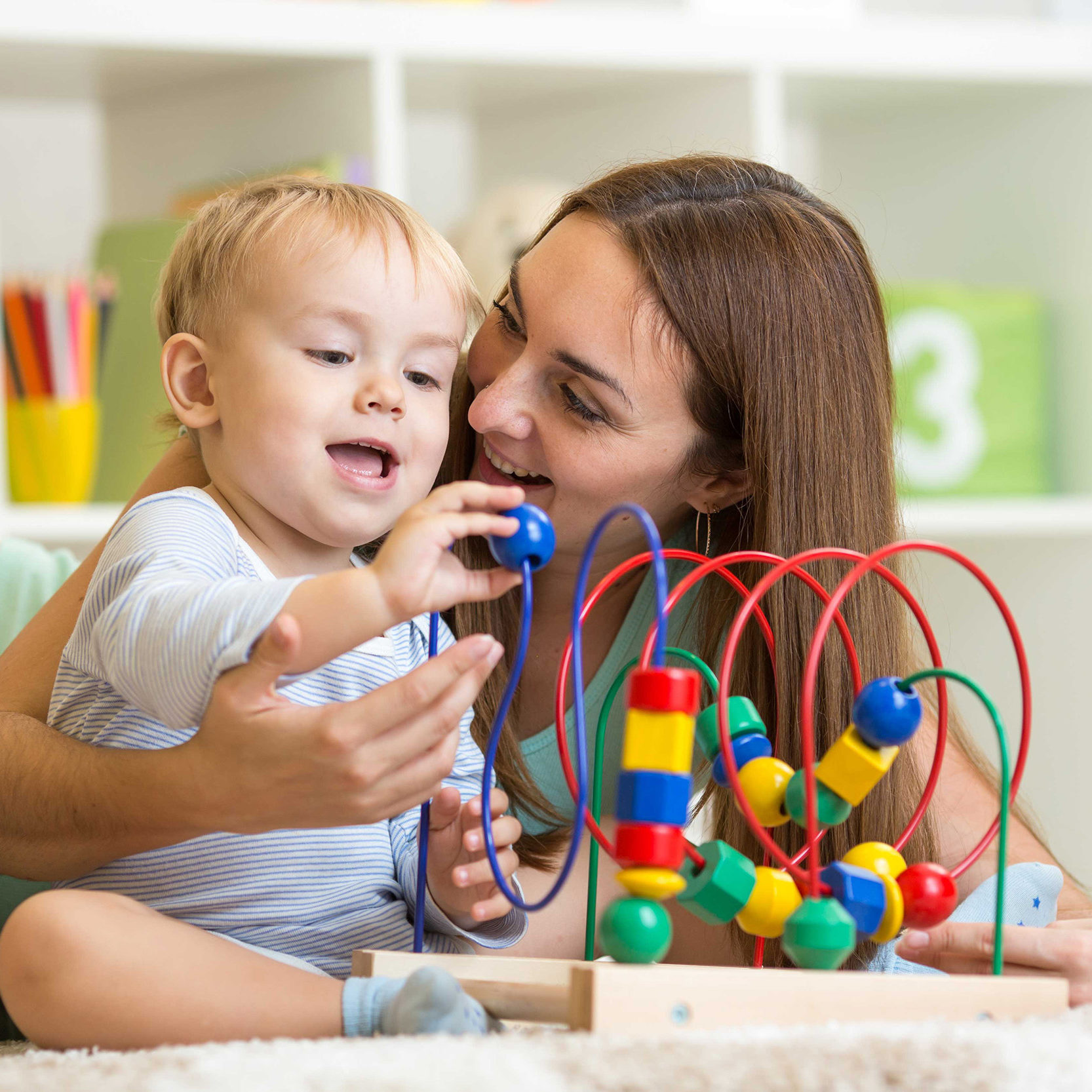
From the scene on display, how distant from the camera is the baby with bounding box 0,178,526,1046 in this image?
75cm

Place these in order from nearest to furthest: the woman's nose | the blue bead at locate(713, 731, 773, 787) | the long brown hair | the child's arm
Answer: the child's arm, the blue bead at locate(713, 731, 773, 787), the woman's nose, the long brown hair

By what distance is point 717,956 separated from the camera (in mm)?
1206

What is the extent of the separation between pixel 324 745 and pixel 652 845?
0.68 ft

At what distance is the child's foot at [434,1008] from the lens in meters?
0.74

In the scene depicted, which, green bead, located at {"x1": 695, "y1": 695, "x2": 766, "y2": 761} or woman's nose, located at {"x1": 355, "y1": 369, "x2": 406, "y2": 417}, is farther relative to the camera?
woman's nose, located at {"x1": 355, "y1": 369, "x2": 406, "y2": 417}

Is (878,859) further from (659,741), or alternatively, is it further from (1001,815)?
(659,741)

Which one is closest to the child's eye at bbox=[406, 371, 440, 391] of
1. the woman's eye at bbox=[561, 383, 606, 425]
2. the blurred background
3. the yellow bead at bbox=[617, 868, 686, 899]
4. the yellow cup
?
the woman's eye at bbox=[561, 383, 606, 425]

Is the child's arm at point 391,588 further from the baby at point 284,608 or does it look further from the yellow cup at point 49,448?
the yellow cup at point 49,448

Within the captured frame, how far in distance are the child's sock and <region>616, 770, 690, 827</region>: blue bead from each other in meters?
0.16

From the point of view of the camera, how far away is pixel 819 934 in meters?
0.71

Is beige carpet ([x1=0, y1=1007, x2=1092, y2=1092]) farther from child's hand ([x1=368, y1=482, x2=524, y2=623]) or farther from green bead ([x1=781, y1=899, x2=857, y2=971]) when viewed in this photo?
child's hand ([x1=368, y1=482, x2=524, y2=623])

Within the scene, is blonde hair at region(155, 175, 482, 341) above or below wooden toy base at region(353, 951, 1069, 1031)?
above

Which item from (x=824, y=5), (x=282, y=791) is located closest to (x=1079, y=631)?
(x=824, y=5)

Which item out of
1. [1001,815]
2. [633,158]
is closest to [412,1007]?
[1001,815]
